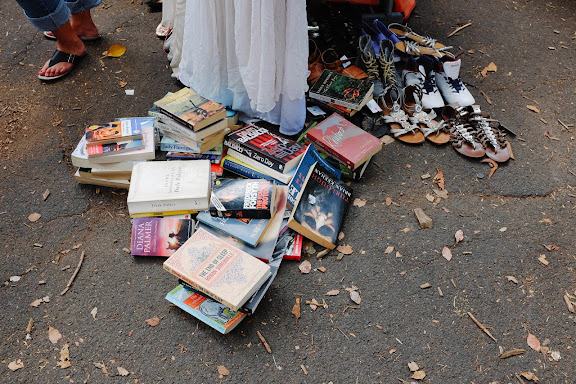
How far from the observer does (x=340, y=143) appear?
257cm

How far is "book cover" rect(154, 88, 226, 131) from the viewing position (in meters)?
2.43

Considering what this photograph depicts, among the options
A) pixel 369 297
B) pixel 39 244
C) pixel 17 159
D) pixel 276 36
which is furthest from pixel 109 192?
pixel 369 297

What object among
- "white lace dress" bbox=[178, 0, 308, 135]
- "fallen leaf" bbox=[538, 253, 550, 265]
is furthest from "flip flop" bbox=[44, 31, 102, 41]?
"fallen leaf" bbox=[538, 253, 550, 265]

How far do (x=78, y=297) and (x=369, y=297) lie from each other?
1.25 meters

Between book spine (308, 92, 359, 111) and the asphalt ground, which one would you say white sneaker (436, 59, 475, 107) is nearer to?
the asphalt ground

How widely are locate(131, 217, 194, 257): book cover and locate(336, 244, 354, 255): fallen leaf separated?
70 cm

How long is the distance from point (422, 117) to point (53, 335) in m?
2.24

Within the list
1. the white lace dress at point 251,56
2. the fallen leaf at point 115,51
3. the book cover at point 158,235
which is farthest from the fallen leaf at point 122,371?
the fallen leaf at point 115,51

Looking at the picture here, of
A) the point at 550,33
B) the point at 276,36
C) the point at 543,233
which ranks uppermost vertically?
the point at 276,36

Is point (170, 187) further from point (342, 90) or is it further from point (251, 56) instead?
point (342, 90)

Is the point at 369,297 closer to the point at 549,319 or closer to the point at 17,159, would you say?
the point at 549,319

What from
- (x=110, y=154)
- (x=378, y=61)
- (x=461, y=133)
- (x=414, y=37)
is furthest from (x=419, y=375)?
(x=414, y=37)

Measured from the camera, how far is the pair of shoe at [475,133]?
8.80 feet

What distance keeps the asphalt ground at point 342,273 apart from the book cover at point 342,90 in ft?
1.18
